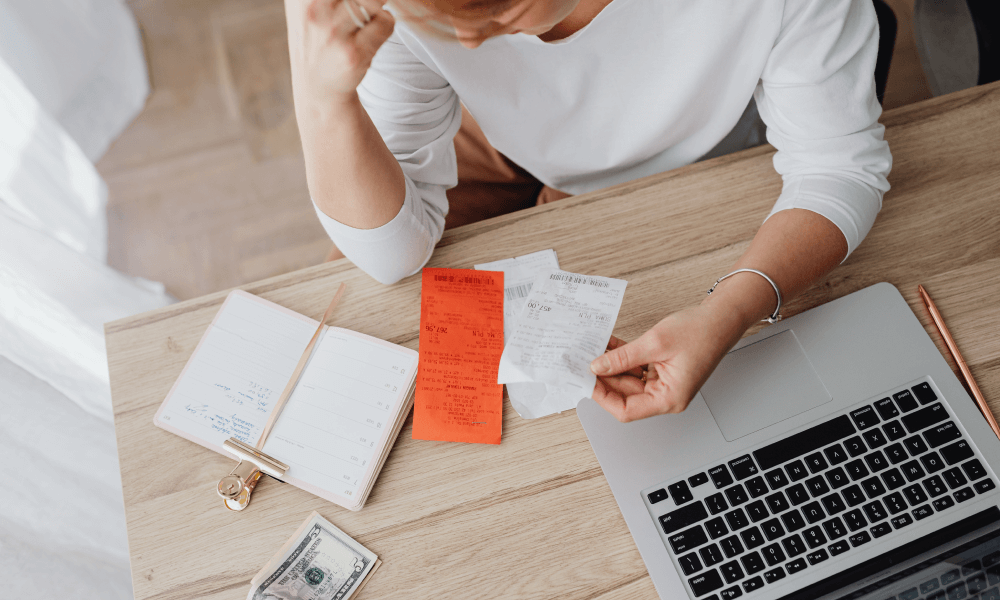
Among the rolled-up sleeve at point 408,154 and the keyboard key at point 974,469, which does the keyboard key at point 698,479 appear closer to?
the keyboard key at point 974,469

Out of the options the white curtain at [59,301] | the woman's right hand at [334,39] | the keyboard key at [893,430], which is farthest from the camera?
the white curtain at [59,301]

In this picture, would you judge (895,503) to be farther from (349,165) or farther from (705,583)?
(349,165)

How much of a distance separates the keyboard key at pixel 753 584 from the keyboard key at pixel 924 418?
26 cm

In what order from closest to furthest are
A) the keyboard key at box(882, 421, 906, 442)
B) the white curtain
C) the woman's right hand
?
the woman's right hand
the keyboard key at box(882, 421, 906, 442)
the white curtain

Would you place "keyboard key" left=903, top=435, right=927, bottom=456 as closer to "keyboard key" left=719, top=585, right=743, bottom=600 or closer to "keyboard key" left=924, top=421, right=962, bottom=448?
"keyboard key" left=924, top=421, right=962, bottom=448

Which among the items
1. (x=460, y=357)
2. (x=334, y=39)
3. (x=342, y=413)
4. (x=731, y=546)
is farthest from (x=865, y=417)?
(x=334, y=39)

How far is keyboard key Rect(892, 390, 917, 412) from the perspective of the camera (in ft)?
2.35

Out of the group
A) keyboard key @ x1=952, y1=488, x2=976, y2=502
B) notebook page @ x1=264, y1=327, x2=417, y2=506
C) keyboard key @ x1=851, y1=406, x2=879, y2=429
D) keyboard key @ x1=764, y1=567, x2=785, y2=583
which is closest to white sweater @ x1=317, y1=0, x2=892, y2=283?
notebook page @ x1=264, y1=327, x2=417, y2=506

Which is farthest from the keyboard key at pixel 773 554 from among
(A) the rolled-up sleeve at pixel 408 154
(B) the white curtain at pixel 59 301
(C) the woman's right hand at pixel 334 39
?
(B) the white curtain at pixel 59 301

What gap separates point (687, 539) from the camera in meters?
0.67

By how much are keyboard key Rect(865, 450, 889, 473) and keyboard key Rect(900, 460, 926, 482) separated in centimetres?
2

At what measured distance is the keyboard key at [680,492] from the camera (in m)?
0.69

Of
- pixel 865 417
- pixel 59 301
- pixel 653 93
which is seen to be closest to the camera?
pixel 865 417

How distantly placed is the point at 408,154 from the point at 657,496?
562 mm
